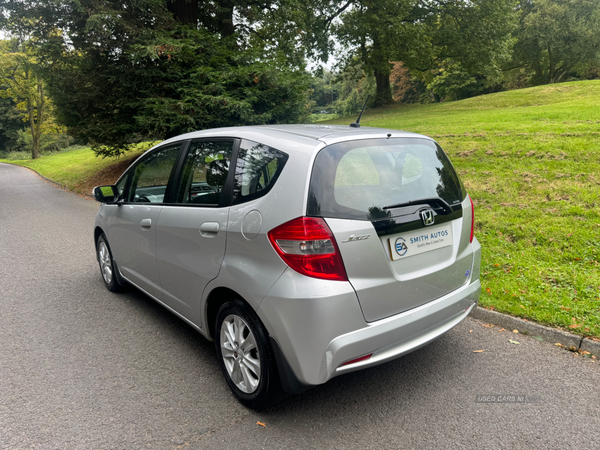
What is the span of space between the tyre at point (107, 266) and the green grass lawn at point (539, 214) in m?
4.08

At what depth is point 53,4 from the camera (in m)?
10.3

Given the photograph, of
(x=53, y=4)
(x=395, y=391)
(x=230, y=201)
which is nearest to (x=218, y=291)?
(x=230, y=201)

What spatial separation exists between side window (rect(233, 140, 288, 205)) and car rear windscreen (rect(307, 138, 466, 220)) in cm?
30

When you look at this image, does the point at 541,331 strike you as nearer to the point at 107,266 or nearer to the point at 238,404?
the point at 238,404

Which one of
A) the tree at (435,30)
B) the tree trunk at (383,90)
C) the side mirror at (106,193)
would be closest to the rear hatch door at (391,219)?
the side mirror at (106,193)

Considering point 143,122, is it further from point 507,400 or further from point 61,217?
point 507,400

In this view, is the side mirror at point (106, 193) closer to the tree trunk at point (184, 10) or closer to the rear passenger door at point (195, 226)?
the rear passenger door at point (195, 226)

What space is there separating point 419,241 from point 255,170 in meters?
1.18

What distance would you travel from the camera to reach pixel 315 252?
2314 mm

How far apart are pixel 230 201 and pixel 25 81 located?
4375 centimetres

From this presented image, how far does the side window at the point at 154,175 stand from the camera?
3670mm

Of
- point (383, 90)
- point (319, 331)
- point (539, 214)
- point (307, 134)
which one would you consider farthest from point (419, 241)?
point (383, 90)

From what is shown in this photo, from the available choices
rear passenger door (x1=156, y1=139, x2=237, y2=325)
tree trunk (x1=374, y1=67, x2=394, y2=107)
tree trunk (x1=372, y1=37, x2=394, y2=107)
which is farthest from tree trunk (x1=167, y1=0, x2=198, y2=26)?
tree trunk (x1=374, y1=67, x2=394, y2=107)

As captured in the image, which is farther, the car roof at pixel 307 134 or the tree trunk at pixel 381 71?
the tree trunk at pixel 381 71
